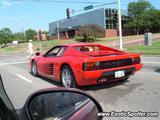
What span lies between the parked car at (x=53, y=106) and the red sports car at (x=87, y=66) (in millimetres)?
4679

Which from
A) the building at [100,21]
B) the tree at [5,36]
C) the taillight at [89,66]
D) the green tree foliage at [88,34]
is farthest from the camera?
the tree at [5,36]

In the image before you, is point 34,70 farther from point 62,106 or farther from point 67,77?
point 62,106

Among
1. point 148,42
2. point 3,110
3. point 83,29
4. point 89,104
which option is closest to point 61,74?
point 89,104

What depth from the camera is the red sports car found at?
281 inches

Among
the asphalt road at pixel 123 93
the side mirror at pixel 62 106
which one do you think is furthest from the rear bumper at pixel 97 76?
the side mirror at pixel 62 106

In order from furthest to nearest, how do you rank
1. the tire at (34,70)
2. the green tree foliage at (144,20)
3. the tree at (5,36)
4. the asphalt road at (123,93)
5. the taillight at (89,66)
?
the tree at (5,36) < the green tree foliage at (144,20) < the tire at (34,70) < the taillight at (89,66) < the asphalt road at (123,93)

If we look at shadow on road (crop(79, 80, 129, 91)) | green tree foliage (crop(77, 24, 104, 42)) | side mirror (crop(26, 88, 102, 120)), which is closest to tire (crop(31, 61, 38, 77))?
shadow on road (crop(79, 80, 129, 91))

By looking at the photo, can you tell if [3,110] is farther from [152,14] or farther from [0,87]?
[152,14]

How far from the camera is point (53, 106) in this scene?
2203mm

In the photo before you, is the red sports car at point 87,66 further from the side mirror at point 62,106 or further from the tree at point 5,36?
the tree at point 5,36

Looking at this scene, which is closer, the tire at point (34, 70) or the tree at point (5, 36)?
the tire at point (34, 70)

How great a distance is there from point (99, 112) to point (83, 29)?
58.1 meters

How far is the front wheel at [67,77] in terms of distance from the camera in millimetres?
7684

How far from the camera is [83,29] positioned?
60.1 meters
